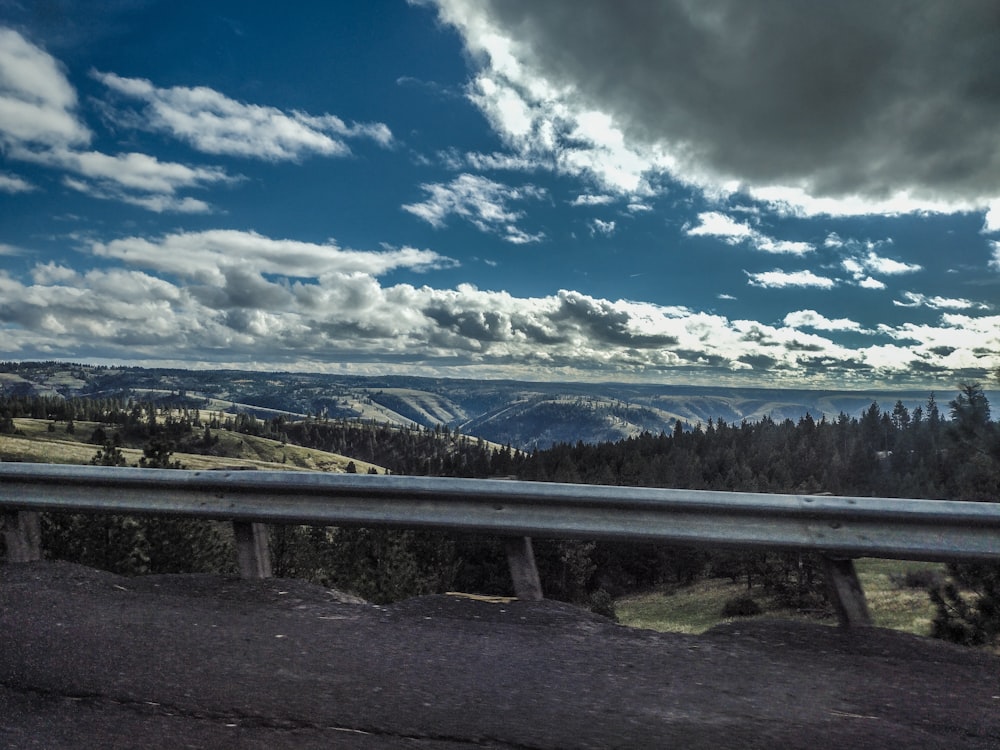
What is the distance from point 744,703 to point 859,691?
0.68 m

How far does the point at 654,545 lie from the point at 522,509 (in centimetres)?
135

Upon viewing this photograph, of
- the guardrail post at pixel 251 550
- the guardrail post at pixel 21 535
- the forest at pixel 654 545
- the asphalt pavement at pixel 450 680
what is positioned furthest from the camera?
the forest at pixel 654 545

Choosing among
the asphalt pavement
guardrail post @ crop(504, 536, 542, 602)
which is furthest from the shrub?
the asphalt pavement

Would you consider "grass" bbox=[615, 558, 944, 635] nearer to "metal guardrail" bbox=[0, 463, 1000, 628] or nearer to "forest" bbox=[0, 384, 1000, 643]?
"forest" bbox=[0, 384, 1000, 643]

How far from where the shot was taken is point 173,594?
5492mm

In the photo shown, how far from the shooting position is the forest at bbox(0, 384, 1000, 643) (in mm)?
22438

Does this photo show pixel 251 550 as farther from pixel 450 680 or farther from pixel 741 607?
pixel 741 607

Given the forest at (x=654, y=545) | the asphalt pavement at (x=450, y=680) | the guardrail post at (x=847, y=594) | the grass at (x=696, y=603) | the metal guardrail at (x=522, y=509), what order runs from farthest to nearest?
1. the grass at (x=696, y=603)
2. the forest at (x=654, y=545)
3. the guardrail post at (x=847, y=594)
4. the metal guardrail at (x=522, y=509)
5. the asphalt pavement at (x=450, y=680)

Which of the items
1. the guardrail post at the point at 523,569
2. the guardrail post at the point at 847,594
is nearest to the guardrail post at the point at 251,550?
the guardrail post at the point at 523,569

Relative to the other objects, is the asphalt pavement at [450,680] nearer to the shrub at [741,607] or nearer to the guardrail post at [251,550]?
the guardrail post at [251,550]

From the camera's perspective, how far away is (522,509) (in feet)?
16.5

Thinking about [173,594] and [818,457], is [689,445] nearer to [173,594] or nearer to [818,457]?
[818,457]

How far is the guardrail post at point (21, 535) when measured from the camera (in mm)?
6336

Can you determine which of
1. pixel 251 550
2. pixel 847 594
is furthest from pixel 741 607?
pixel 251 550
